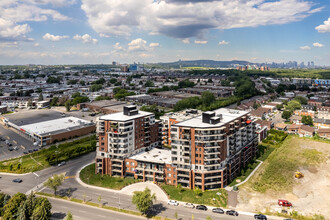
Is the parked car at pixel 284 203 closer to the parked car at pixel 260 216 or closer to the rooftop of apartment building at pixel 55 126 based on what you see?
the parked car at pixel 260 216

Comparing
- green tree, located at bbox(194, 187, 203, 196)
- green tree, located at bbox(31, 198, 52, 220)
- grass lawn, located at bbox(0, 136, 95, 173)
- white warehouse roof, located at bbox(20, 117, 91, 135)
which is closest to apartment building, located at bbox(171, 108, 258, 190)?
green tree, located at bbox(194, 187, 203, 196)

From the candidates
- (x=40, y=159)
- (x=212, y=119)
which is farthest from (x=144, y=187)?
(x=40, y=159)

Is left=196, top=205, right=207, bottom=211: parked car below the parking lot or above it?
below

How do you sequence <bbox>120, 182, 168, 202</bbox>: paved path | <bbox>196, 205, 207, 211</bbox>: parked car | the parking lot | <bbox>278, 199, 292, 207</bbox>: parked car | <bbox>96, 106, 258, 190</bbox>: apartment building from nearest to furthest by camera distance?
<bbox>196, 205, 207, 211</bbox>: parked car, <bbox>278, 199, 292, 207</bbox>: parked car, <bbox>120, 182, 168, 202</bbox>: paved path, <bbox>96, 106, 258, 190</bbox>: apartment building, the parking lot

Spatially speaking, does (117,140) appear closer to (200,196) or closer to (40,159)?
(200,196)

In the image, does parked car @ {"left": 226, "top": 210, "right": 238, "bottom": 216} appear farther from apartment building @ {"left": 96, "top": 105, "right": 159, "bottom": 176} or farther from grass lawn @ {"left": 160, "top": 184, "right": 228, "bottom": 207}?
apartment building @ {"left": 96, "top": 105, "right": 159, "bottom": 176}

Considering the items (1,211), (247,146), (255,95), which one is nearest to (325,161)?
(247,146)

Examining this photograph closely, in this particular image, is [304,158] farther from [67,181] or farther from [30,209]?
[30,209]
